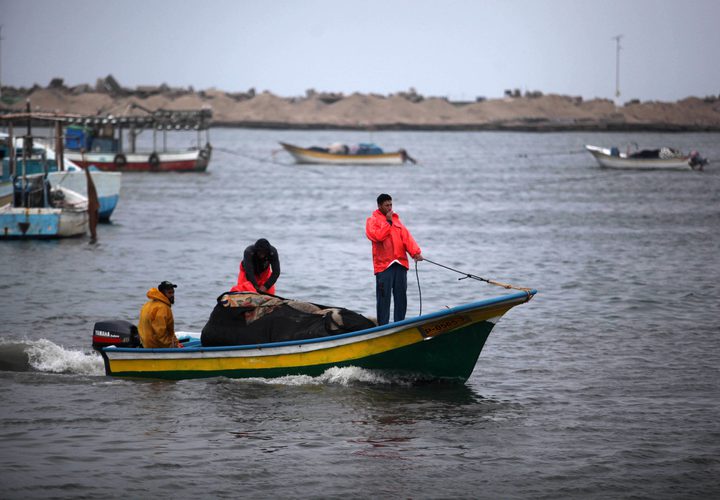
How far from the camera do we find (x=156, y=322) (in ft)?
43.7

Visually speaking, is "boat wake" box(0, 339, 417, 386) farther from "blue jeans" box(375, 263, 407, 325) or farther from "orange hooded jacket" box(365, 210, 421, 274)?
"orange hooded jacket" box(365, 210, 421, 274)

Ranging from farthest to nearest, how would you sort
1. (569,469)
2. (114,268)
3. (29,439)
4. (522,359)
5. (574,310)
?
(114,268) → (574,310) → (522,359) → (29,439) → (569,469)

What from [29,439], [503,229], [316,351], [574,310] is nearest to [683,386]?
[316,351]

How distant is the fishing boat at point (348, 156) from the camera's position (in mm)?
79562

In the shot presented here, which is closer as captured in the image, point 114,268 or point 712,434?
point 712,434

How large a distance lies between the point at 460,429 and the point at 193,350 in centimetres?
351

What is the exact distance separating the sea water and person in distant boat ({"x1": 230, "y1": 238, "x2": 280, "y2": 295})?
1.26m

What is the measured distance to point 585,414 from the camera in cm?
1256

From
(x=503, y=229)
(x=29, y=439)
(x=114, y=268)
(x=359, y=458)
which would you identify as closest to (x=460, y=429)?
(x=359, y=458)

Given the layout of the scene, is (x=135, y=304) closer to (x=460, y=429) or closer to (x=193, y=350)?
(x=193, y=350)

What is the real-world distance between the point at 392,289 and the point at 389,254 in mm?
450

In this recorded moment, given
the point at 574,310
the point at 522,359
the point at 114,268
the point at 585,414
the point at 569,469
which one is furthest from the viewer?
the point at 114,268

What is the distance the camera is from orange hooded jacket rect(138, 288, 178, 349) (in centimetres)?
1325

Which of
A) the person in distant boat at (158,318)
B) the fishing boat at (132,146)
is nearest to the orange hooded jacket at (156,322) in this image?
the person in distant boat at (158,318)
